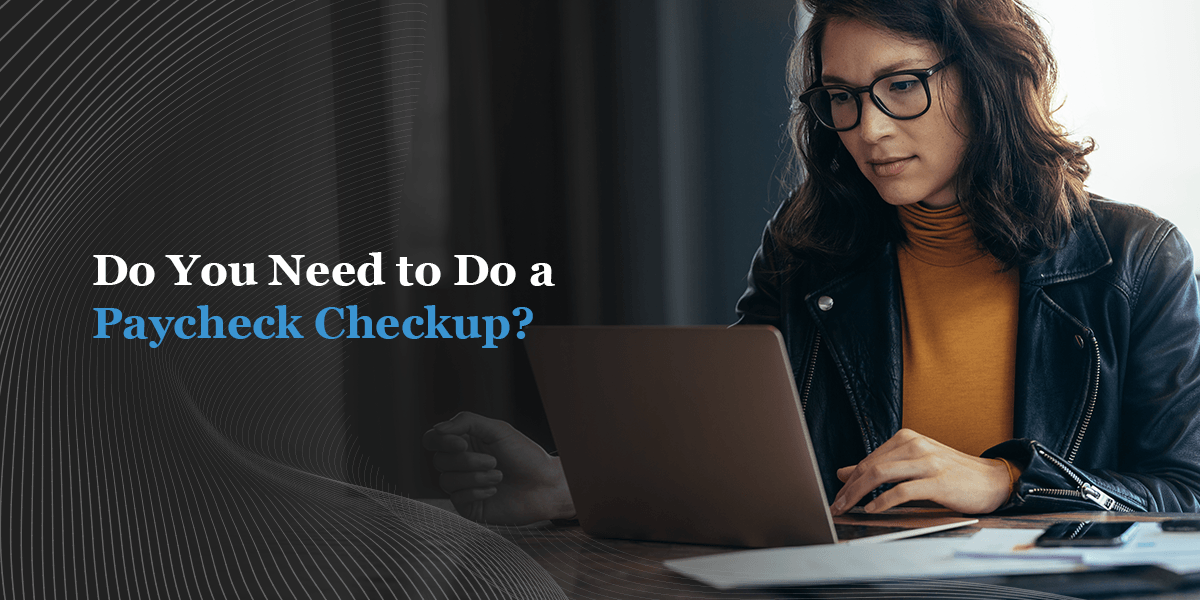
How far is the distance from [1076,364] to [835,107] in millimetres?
485

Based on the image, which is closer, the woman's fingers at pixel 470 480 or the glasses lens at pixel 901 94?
the woman's fingers at pixel 470 480

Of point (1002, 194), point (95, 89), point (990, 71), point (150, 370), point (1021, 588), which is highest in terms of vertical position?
point (95, 89)

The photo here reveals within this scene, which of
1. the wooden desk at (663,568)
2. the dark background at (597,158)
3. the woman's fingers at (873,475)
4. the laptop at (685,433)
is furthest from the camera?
the dark background at (597,158)

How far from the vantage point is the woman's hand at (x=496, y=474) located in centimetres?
92

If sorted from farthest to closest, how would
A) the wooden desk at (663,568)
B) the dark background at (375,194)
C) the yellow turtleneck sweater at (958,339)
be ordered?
the dark background at (375,194) → the yellow turtleneck sweater at (958,339) → the wooden desk at (663,568)

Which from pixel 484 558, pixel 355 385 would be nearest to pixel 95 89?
pixel 355 385

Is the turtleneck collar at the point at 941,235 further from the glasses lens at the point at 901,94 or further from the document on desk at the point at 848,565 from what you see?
the document on desk at the point at 848,565

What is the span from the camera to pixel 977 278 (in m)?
1.34

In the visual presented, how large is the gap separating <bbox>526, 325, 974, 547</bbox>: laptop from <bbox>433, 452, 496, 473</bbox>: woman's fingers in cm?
13

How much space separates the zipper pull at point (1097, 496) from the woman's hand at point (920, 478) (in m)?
0.09

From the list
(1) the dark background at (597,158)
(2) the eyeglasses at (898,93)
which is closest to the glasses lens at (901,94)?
(2) the eyeglasses at (898,93)

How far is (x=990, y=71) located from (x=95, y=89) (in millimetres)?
1750

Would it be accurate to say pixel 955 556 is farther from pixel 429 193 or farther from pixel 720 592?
pixel 429 193

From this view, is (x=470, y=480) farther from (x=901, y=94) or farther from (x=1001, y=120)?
(x=1001, y=120)
